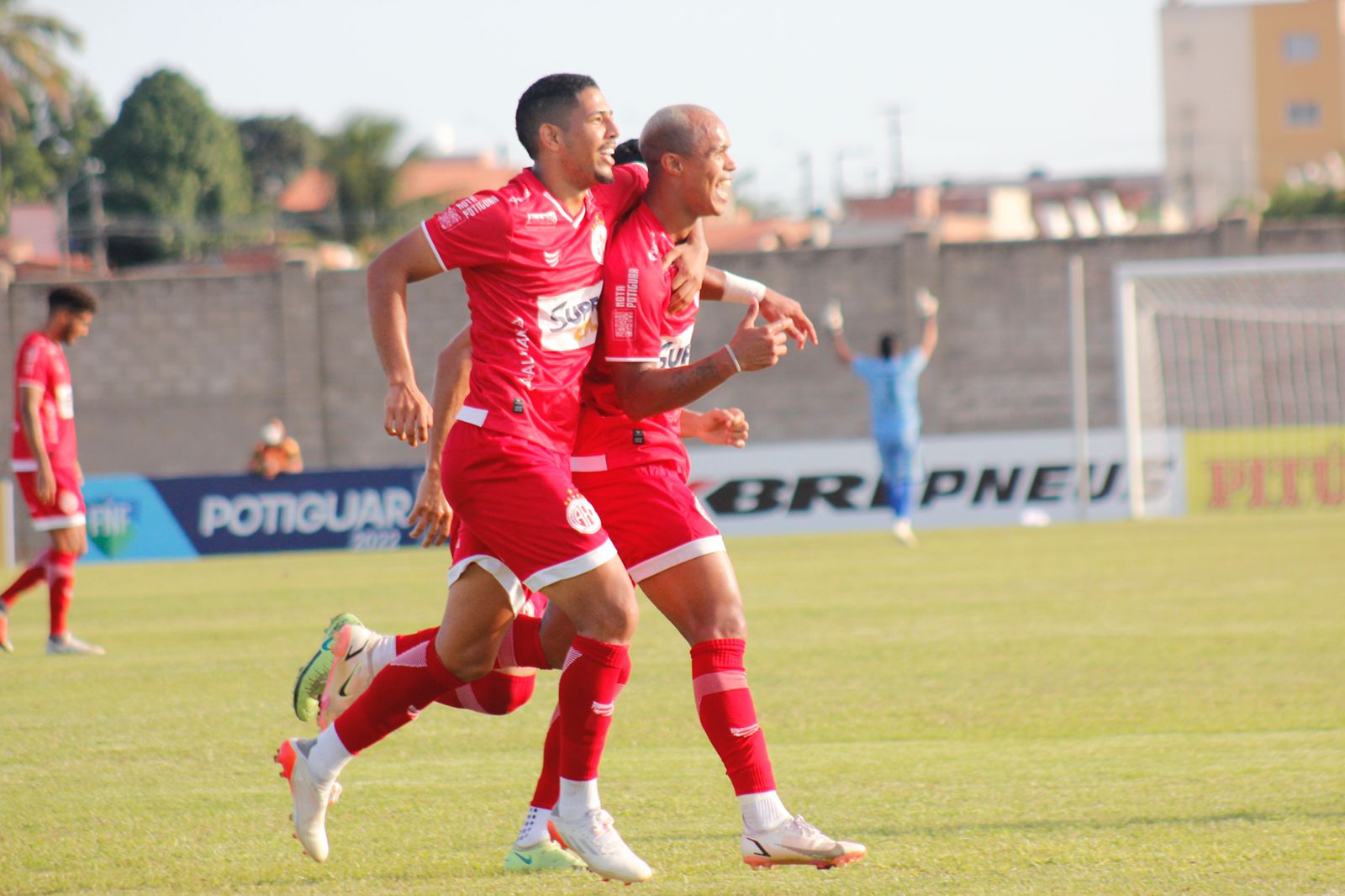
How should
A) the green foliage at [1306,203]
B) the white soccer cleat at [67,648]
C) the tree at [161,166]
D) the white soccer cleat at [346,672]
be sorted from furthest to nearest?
the green foliage at [1306,203], the tree at [161,166], the white soccer cleat at [67,648], the white soccer cleat at [346,672]

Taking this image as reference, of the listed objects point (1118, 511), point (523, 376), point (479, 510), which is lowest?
point (1118, 511)

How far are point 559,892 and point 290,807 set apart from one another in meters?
1.54

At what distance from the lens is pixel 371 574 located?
1619 cm

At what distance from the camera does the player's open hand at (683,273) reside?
4734 millimetres

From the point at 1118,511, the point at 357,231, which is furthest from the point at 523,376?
the point at 357,231

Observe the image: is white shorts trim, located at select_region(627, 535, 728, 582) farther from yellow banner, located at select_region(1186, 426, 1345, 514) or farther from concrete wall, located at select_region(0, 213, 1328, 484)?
concrete wall, located at select_region(0, 213, 1328, 484)

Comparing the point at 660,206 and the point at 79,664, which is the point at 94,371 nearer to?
the point at 79,664

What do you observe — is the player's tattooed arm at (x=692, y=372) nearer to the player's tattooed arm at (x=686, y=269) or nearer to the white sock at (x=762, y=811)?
the player's tattooed arm at (x=686, y=269)

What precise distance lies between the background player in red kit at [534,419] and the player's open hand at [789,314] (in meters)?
0.55

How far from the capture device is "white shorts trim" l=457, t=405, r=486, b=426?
4535mm

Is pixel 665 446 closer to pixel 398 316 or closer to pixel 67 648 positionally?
pixel 398 316

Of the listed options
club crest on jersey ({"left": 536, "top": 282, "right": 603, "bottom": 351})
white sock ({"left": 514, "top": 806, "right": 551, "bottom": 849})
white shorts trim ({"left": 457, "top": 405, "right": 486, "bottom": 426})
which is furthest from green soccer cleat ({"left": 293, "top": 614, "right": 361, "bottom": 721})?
club crest on jersey ({"left": 536, "top": 282, "right": 603, "bottom": 351})

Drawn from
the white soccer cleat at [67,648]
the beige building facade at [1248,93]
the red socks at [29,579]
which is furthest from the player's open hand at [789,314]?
the beige building facade at [1248,93]

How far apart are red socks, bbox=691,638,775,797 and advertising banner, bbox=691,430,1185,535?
52.3ft
